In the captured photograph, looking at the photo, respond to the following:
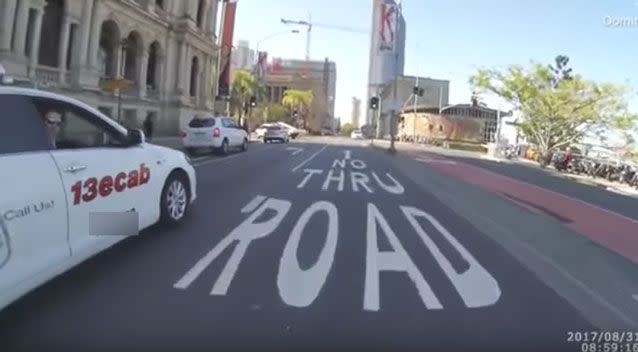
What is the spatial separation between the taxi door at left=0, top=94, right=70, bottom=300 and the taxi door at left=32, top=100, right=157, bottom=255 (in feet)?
0.61

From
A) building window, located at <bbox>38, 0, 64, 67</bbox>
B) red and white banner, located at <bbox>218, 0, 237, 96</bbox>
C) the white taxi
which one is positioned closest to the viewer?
the white taxi

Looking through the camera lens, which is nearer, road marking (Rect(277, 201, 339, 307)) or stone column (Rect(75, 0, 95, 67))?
road marking (Rect(277, 201, 339, 307))

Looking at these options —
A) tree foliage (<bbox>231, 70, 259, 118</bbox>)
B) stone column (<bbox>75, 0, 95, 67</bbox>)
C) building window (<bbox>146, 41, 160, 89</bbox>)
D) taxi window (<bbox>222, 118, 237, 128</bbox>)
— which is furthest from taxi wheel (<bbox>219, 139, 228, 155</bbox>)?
tree foliage (<bbox>231, 70, 259, 118</bbox>)

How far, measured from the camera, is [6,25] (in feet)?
77.9

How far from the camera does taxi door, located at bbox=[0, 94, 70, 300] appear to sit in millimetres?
4152

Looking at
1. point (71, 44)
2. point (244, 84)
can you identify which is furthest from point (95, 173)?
point (244, 84)

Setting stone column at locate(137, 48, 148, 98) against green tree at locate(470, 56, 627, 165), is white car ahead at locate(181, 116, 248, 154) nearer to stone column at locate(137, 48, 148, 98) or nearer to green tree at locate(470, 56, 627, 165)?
stone column at locate(137, 48, 148, 98)

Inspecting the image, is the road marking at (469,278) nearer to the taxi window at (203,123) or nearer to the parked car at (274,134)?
the taxi window at (203,123)

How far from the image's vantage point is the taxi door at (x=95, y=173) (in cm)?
511

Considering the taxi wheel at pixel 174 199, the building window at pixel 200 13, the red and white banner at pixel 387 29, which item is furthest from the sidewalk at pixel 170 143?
the red and white banner at pixel 387 29

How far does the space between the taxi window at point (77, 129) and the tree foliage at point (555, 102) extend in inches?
1860

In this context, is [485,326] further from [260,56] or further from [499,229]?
[260,56]

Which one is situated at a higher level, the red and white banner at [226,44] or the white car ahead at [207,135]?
the red and white banner at [226,44]

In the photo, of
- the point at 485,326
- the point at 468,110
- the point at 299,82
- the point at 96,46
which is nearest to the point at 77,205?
the point at 485,326
